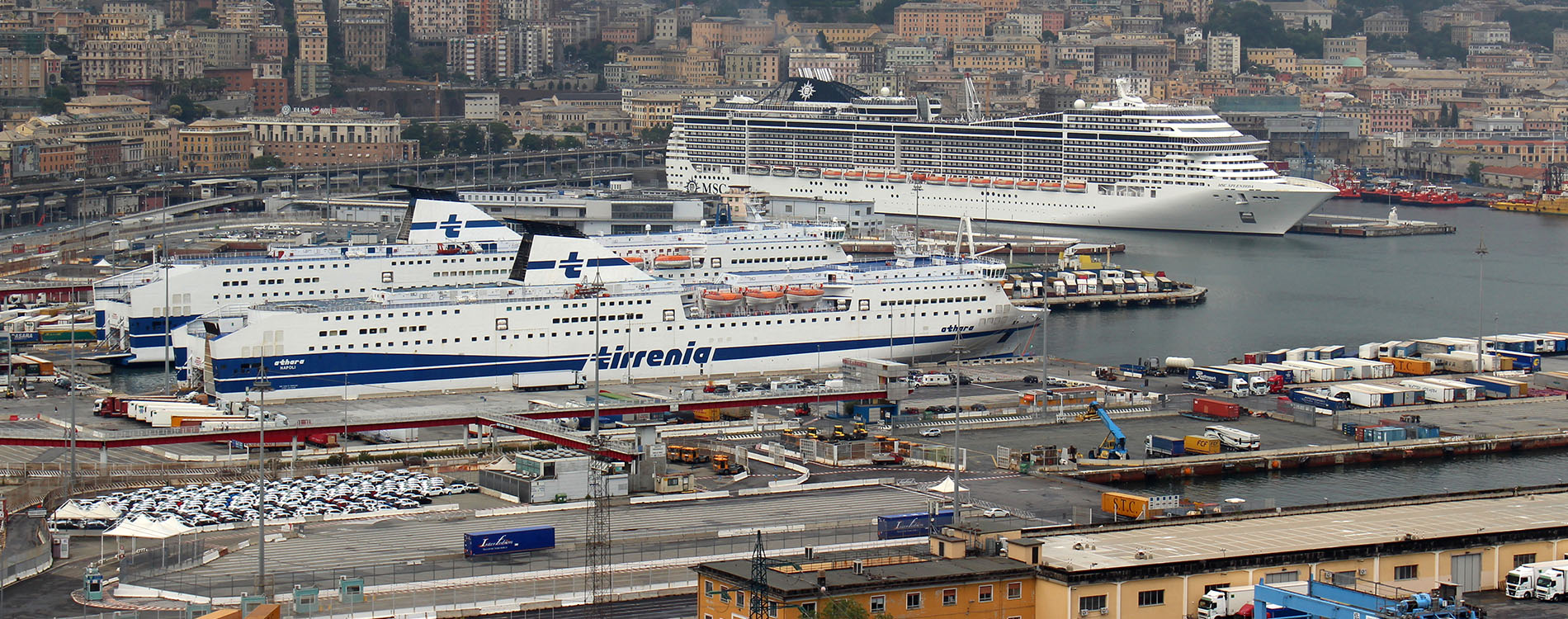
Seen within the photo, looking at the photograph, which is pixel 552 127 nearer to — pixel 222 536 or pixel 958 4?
pixel 958 4

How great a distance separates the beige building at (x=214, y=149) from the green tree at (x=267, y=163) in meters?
0.37

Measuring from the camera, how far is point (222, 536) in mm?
22469

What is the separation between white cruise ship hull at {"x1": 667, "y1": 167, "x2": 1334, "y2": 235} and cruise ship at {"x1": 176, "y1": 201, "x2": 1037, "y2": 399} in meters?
26.6

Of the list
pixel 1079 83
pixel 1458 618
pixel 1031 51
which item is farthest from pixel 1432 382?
pixel 1031 51

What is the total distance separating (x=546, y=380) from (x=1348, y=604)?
59.6ft

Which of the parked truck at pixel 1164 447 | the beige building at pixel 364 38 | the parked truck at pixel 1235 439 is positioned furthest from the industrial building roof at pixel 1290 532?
the beige building at pixel 364 38

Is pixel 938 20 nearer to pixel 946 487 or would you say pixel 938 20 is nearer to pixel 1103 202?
pixel 1103 202

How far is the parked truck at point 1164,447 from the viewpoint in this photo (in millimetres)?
28734

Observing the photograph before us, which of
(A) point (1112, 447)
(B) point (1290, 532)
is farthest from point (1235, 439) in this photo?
(B) point (1290, 532)

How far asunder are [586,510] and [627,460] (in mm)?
2227

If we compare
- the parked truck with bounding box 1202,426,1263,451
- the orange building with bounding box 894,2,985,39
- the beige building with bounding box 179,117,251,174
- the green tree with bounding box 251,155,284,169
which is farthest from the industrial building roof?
the orange building with bounding box 894,2,985,39

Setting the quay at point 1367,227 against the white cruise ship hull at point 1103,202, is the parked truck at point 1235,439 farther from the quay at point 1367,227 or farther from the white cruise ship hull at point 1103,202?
the quay at point 1367,227

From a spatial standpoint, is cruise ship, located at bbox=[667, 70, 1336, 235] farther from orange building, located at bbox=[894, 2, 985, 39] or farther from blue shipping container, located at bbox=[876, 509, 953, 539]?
blue shipping container, located at bbox=[876, 509, 953, 539]

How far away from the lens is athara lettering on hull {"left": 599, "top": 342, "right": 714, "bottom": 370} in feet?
113
